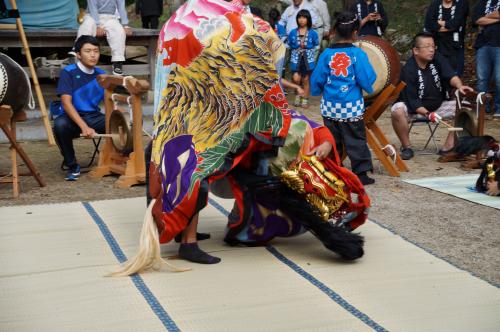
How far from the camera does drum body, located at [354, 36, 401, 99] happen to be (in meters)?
6.50

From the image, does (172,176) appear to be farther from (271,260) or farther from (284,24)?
(284,24)

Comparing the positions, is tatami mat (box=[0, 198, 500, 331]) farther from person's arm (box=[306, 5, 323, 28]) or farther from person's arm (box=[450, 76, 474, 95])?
person's arm (box=[306, 5, 323, 28])

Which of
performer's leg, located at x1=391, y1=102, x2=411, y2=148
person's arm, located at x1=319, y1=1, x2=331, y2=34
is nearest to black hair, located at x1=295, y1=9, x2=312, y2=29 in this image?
person's arm, located at x1=319, y1=1, x2=331, y2=34

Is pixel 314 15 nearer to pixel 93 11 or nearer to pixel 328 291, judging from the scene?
pixel 93 11

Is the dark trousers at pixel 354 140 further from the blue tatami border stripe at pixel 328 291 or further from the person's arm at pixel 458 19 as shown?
the person's arm at pixel 458 19

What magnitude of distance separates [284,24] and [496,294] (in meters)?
8.04

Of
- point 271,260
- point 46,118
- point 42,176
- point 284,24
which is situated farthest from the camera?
point 284,24

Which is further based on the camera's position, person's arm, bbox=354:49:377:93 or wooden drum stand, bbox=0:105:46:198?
person's arm, bbox=354:49:377:93

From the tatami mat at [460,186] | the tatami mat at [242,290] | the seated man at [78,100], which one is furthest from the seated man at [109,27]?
the tatami mat at [242,290]

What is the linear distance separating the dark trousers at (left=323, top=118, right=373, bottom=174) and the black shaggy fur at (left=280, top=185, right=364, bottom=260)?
2.04 meters

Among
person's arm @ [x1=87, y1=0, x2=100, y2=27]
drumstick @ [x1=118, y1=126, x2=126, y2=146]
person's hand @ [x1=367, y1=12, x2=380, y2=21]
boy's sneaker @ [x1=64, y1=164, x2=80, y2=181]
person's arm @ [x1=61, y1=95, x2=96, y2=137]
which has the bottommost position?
boy's sneaker @ [x1=64, y1=164, x2=80, y2=181]

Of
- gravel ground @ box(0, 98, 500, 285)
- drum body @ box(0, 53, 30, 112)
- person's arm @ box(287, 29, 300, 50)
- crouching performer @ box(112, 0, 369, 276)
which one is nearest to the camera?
crouching performer @ box(112, 0, 369, 276)

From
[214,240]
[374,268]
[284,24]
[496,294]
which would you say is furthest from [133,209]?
[284,24]

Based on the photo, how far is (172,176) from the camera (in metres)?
3.88
